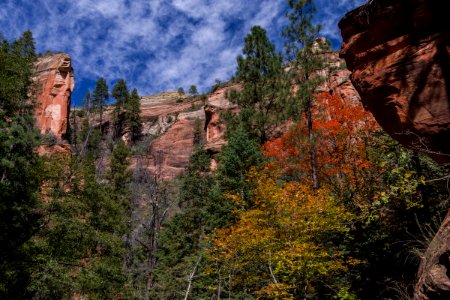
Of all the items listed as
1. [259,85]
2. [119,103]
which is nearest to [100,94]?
[119,103]

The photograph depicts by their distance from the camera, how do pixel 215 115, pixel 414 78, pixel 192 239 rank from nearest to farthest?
pixel 414 78, pixel 192 239, pixel 215 115

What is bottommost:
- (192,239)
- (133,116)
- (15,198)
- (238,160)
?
(192,239)

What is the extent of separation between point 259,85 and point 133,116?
139 ft

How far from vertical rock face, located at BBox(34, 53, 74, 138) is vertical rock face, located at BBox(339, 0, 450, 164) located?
40.2 metres

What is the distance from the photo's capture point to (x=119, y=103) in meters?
66.4

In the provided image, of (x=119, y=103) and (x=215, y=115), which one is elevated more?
(x=119, y=103)

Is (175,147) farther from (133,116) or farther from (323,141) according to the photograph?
(323,141)

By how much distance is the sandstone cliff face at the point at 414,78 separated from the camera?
228 inches

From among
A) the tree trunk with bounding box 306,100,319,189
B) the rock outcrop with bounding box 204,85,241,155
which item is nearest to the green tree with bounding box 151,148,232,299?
the tree trunk with bounding box 306,100,319,189

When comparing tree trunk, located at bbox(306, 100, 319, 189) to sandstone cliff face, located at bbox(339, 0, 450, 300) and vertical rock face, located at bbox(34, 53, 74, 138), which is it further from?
vertical rock face, located at bbox(34, 53, 74, 138)

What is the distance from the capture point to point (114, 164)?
133ft

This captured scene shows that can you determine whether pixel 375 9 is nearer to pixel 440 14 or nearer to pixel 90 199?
pixel 440 14

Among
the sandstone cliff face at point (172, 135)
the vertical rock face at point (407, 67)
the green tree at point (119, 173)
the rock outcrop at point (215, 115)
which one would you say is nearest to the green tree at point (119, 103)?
the sandstone cliff face at point (172, 135)

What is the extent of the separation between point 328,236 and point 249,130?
1419 centimetres
